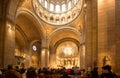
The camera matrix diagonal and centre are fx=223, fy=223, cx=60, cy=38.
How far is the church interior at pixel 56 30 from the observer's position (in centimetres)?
1389

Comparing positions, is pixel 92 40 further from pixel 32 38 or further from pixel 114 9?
pixel 32 38

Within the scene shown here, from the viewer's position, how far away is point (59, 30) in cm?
4216

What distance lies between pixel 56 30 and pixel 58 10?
15.2ft

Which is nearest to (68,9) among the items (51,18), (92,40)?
(51,18)

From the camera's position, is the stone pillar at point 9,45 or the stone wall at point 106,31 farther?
the stone pillar at point 9,45

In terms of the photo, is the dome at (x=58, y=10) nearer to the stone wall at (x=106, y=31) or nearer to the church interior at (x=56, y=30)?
the church interior at (x=56, y=30)

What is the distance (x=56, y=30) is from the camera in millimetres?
42031

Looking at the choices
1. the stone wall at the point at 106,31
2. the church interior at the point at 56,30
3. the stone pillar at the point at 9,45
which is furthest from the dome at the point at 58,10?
the stone wall at the point at 106,31

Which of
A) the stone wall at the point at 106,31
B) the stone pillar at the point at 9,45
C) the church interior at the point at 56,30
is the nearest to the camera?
the stone wall at the point at 106,31

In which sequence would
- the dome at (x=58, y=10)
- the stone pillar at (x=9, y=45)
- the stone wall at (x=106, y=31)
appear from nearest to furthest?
the stone wall at (x=106, y=31), the stone pillar at (x=9, y=45), the dome at (x=58, y=10)

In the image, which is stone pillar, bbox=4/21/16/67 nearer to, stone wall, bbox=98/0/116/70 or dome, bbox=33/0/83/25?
stone wall, bbox=98/0/116/70

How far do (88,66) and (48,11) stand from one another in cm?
2738

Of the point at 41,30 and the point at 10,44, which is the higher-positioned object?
the point at 41,30

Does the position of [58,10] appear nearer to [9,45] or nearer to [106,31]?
[9,45]
